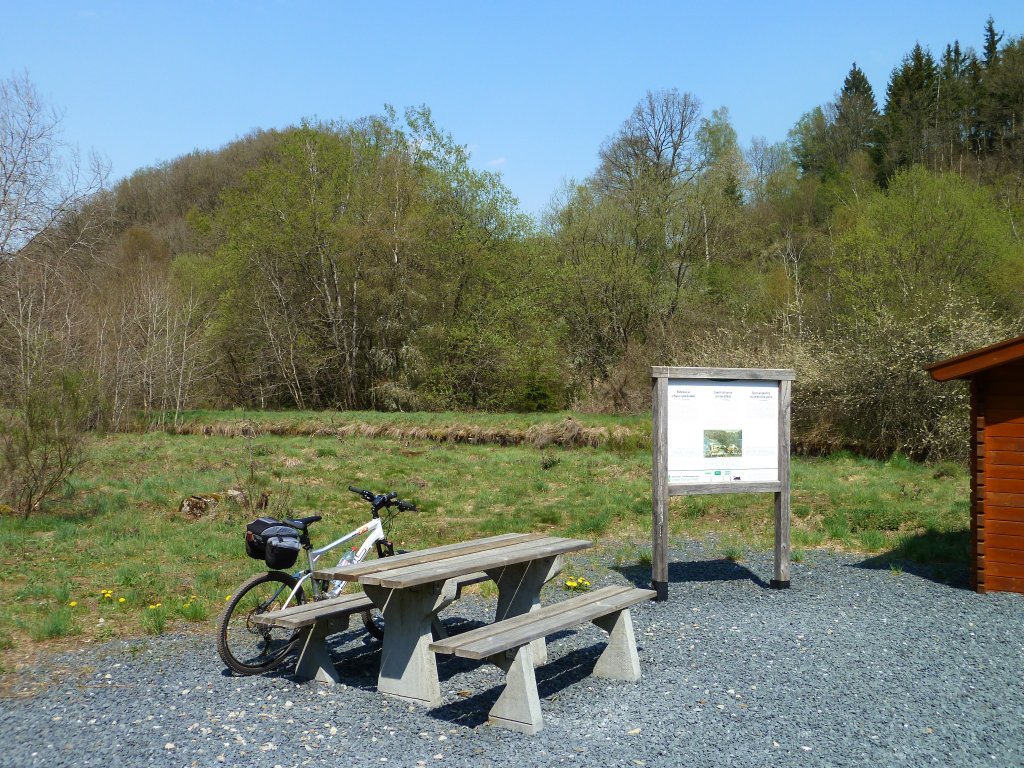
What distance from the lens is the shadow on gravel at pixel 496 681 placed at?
532 centimetres

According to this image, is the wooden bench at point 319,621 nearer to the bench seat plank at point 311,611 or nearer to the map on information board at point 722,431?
the bench seat plank at point 311,611

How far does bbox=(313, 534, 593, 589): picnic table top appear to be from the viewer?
17.4 feet

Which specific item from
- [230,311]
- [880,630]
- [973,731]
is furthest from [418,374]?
[973,731]

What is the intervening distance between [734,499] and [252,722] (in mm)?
9666

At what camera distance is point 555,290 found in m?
32.0

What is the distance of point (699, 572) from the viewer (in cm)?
954

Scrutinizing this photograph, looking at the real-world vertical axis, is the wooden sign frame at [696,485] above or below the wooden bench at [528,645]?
above

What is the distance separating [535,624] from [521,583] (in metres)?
1.51

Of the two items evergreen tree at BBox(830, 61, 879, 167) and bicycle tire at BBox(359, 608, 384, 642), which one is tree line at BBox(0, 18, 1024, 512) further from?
bicycle tire at BBox(359, 608, 384, 642)

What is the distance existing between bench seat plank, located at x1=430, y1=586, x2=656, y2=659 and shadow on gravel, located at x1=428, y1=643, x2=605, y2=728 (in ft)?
1.52

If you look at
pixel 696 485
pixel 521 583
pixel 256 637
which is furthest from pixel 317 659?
pixel 696 485

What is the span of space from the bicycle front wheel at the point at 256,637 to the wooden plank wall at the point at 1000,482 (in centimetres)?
617

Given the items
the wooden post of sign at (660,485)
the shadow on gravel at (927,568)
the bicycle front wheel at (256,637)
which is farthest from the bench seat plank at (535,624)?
the shadow on gravel at (927,568)

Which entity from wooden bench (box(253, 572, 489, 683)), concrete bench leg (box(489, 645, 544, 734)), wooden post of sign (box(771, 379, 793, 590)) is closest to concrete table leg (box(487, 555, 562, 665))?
wooden bench (box(253, 572, 489, 683))
